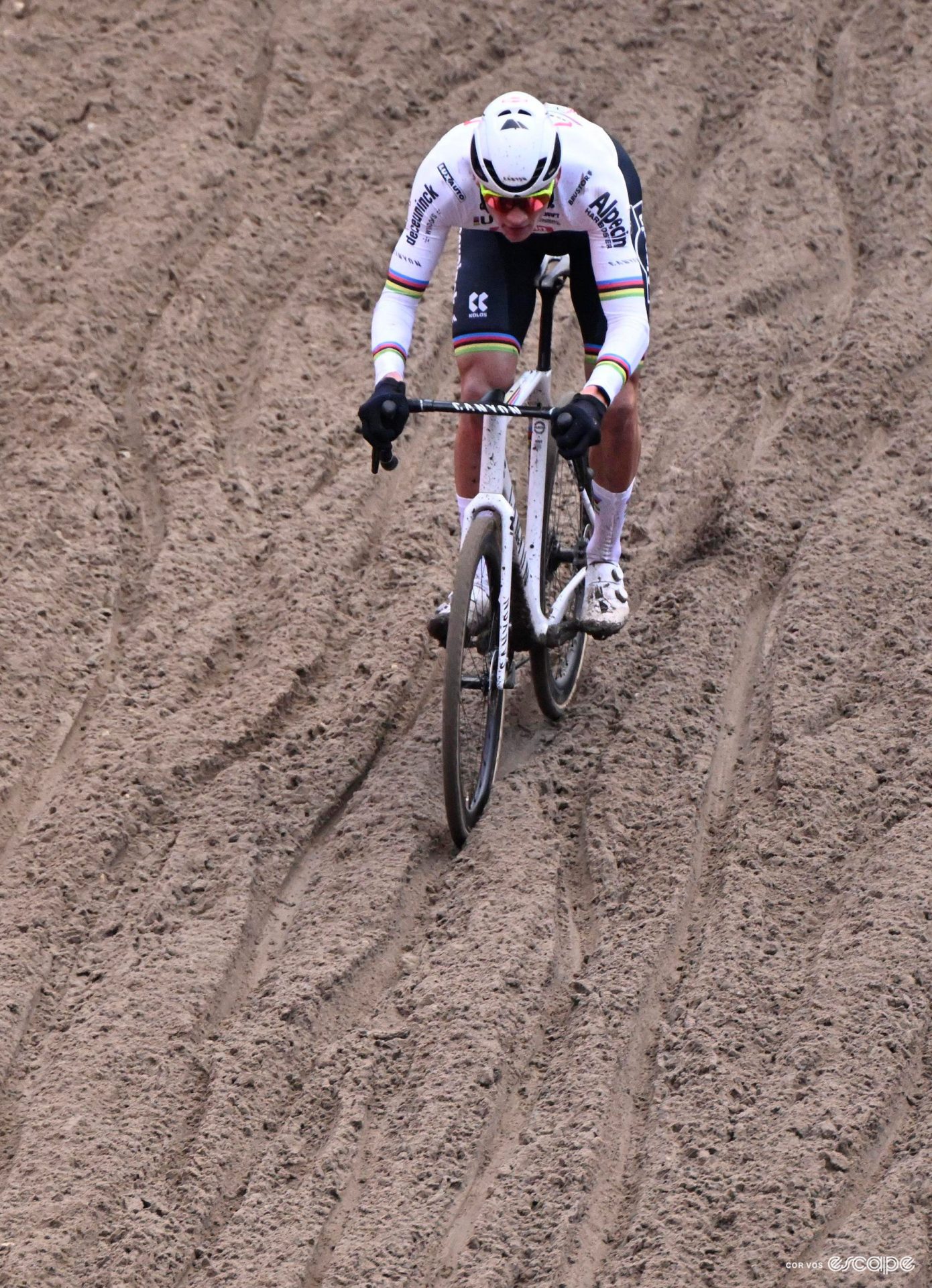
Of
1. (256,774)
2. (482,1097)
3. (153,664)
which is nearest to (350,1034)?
(482,1097)

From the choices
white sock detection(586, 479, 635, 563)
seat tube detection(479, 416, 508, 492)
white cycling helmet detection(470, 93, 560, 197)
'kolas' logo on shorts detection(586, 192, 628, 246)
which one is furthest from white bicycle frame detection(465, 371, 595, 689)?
white cycling helmet detection(470, 93, 560, 197)

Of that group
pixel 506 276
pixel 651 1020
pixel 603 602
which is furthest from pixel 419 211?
pixel 651 1020

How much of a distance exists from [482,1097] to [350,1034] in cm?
50

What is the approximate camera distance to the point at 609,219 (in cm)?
542

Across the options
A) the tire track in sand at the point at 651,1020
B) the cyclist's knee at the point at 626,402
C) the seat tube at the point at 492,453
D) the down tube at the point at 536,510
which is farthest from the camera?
the cyclist's knee at the point at 626,402

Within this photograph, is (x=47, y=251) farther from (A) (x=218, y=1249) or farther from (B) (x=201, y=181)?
(A) (x=218, y=1249)

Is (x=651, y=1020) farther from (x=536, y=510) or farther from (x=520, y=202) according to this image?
(x=520, y=202)

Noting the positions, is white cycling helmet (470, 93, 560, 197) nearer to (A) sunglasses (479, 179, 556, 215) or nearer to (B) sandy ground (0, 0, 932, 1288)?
(A) sunglasses (479, 179, 556, 215)

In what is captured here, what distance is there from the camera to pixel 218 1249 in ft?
14.0

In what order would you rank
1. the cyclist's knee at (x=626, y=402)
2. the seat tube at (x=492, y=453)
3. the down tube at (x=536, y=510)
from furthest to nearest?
the cyclist's knee at (x=626, y=402) → the down tube at (x=536, y=510) → the seat tube at (x=492, y=453)

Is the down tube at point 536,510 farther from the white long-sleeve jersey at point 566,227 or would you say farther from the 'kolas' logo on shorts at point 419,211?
the 'kolas' logo on shorts at point 419,211

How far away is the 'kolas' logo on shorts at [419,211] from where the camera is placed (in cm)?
540

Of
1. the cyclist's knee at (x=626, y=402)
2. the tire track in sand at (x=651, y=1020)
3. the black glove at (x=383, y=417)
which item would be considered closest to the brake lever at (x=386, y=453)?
the black glove at (x=383, y=417)

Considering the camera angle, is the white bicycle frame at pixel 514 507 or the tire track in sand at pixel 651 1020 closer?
the tire track in sand at pixel 651 1020
